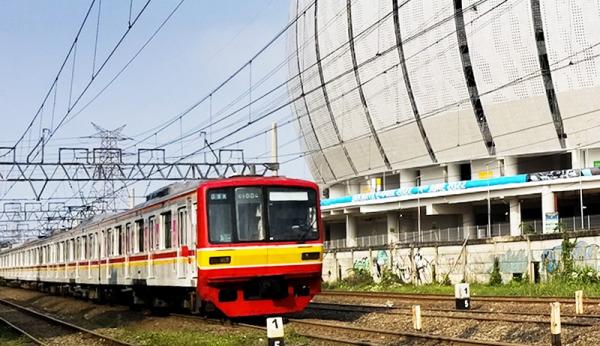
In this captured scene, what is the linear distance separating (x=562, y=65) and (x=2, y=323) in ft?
101

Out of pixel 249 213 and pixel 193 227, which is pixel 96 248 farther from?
pixel 249 213

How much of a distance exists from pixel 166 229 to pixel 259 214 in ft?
10.5

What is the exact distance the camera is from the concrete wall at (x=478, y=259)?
2798 centimetres

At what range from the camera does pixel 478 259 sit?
1268 inches

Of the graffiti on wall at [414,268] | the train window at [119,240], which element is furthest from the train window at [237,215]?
the graffiti on wall at [414,268]

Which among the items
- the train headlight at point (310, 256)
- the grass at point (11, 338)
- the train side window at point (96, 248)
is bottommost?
the grass at point (11, 338)

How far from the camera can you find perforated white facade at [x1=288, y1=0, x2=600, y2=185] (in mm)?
43781

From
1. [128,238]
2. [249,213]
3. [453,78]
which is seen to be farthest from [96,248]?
[453,78]

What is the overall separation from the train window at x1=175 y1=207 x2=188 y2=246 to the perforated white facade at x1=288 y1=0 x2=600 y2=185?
81.4 ft

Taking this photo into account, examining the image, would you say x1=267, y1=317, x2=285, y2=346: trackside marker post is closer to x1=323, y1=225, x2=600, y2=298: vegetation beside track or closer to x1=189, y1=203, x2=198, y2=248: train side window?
x1=189, y1=203, x2=198, y2=248: train side window

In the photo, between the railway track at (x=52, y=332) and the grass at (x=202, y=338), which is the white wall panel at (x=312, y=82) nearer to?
the railway track at (x=52, y=332)

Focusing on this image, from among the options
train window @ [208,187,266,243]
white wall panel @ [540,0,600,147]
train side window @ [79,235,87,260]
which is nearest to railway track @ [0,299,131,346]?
train window @ [208,187,266,243]

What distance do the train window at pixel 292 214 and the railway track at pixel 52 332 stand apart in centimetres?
369

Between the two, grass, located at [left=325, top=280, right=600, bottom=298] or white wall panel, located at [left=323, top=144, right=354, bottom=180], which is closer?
grass, located at [left=325, top=280, right=600, bottom=298]
